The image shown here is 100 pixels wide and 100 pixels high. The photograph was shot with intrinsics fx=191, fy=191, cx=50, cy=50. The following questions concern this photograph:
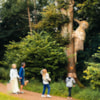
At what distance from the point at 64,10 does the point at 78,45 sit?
2.96m

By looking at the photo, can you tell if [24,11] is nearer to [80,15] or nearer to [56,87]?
[80,15]

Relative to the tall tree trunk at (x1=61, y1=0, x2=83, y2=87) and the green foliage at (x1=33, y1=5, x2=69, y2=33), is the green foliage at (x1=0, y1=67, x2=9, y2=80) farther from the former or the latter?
the tall tree trunk at (x1=61, y1=0, x2=83, y2=87)

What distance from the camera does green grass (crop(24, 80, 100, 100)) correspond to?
366 inches

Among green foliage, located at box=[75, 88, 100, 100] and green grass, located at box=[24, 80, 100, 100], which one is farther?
green grass, located at box=[24, 80, 100, 100]

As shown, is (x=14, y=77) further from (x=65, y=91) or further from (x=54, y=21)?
(x=54, y=21)

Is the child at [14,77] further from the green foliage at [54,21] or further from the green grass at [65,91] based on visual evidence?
the green foliage at [54,21]

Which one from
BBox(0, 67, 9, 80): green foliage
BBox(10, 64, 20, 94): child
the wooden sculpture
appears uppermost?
the wooden sculpture

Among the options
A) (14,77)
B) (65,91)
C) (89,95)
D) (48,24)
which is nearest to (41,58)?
(65,91)

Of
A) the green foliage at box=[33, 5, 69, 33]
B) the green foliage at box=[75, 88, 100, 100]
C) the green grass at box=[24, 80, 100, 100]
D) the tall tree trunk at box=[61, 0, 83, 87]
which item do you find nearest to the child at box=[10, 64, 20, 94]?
the green grass at box=[24, 80, 100, 100]

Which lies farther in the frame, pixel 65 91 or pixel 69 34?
pixel 69 34

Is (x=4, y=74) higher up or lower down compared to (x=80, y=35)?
lower down

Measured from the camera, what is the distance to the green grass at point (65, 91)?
30.5 feet

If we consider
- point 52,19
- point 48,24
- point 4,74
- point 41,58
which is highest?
point 52,19

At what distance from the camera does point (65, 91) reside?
1019cm
